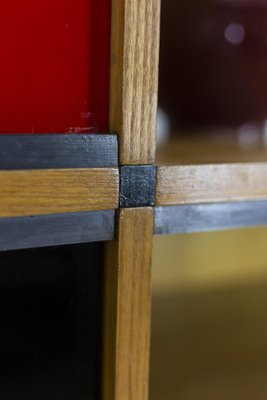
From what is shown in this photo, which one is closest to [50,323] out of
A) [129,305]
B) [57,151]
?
[129,305]

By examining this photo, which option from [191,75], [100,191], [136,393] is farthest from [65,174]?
[191,75]

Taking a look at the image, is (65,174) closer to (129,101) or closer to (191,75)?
(129,101)

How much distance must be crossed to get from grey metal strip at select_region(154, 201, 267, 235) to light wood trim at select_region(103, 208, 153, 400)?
0.08 feet

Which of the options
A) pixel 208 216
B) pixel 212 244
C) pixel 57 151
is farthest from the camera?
pixel 212 244

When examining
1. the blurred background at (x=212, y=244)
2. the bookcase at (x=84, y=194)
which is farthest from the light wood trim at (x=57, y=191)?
the blurred background at (x=212, y=244)

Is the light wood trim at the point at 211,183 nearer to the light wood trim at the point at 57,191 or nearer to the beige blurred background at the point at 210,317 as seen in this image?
the light wood trim at the point at 57,191

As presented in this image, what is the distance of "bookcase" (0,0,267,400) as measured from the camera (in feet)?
1.73

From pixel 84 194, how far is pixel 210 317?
39cm

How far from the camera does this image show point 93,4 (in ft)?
1.86

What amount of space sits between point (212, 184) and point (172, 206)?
57mm

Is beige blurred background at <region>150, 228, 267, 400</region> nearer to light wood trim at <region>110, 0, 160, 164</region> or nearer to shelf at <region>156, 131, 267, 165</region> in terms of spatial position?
shelf at <region>156, 131, 267, 165</region>

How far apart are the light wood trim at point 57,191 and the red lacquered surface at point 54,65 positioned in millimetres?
62

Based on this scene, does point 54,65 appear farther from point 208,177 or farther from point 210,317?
point 210,317

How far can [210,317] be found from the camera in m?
0.83
